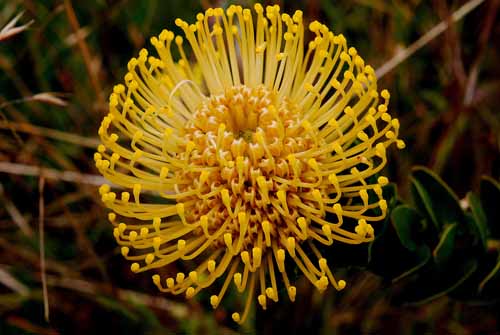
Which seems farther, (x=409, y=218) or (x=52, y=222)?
(x=52, y=222)

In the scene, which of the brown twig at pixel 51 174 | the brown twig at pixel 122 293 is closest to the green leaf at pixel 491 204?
the brown twig at pixel 122 293

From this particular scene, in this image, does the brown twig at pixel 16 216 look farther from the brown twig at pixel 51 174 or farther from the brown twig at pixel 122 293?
the brown twig at pixel 122 293

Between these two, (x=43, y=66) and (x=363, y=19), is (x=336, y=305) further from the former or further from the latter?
(x=43, y=66)

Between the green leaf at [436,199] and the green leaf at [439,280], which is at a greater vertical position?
the green leaf at [436,199]

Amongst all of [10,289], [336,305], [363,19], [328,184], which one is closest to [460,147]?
[363,19]

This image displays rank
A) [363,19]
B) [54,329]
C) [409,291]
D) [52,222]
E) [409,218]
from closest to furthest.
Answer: [409,218]
[409,291]
[54,329]
[52,222]
[363,19]

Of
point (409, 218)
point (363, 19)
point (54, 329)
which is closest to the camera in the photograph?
point (409, 218)
